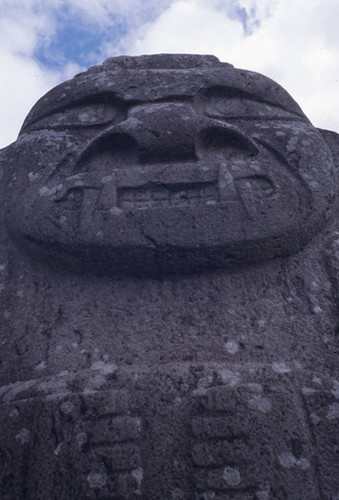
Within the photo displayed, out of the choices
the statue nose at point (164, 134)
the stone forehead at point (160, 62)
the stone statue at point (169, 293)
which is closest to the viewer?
the stone statue at point (169, 293)

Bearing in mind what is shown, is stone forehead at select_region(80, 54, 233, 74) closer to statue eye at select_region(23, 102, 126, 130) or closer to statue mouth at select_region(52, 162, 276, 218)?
statue eye at select_region(23, 102, 126, 130)

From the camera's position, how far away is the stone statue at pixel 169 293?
1261 millimetres

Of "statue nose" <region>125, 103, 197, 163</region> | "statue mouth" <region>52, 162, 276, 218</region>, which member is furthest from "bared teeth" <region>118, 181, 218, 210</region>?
"statue nose" <region>125, 103, 197, 163</region>

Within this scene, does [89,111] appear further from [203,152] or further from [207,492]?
[207,492]

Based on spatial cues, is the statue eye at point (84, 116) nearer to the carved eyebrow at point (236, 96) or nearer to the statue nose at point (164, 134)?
the statue nose at point (164, 134)

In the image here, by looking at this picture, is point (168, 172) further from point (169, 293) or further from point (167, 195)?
point (169, 293)

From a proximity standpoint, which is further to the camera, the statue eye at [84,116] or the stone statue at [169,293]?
the statue eye at [84,116]

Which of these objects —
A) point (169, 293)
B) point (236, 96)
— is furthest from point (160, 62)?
point (169, 293)

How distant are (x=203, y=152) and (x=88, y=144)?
1.83 ft

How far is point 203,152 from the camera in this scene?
206 centimetres

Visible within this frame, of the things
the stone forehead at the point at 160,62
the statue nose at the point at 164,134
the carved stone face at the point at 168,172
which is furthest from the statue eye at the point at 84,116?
the stone forehead at the point at 160,62

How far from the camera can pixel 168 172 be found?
6.19ft

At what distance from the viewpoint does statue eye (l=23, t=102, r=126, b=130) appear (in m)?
2.22

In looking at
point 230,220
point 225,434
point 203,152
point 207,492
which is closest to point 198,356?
point 225,434
